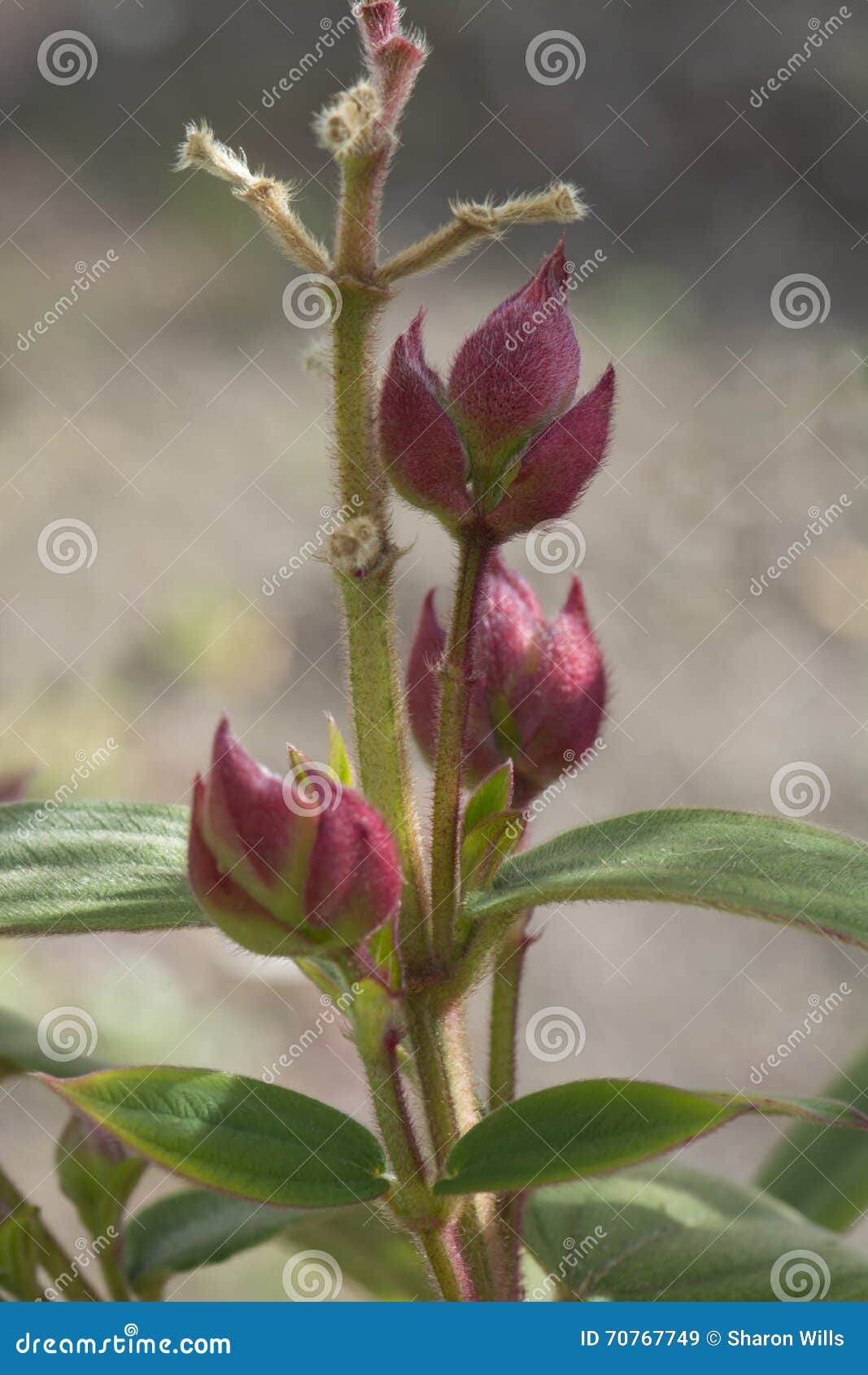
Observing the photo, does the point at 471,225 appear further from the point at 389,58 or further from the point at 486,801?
the point at 486,801

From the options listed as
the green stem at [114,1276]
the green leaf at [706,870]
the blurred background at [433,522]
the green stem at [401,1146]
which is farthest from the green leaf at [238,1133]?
the blurred background at [433,522]

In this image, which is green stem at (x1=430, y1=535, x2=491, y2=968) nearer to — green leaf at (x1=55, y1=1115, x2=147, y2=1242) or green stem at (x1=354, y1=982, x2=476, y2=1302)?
green stem at (x1=354, y1=982, x2=476, y2=1302)

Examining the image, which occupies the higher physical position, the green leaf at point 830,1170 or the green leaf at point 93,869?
the green leaf at point 830,1170

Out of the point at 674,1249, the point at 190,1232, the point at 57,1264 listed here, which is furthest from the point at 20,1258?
the point at 674,1249

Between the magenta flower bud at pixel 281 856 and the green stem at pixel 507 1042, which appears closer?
the magenta flower bud at pixel 281 856

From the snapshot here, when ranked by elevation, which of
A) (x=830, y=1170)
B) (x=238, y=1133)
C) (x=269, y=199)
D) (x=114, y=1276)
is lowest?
(x=114, y=1276)

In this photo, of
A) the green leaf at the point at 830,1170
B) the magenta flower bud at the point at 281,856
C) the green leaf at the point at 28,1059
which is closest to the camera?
the magenta flower bud at the point at 281,856

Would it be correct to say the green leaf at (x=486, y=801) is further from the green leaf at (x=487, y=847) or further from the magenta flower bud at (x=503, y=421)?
the magenta flower bud at (x=503, y=421)

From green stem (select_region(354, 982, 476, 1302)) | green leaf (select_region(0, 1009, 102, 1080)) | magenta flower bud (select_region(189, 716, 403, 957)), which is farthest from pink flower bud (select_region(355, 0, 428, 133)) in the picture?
green leaf (select_region(0, 1009, 102, 1080))
